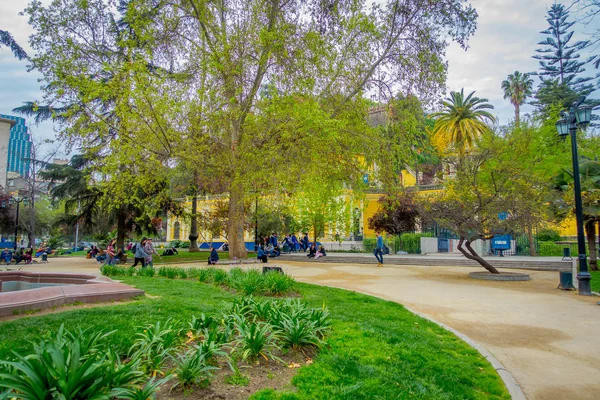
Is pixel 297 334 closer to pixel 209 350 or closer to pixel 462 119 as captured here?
pixel 209 350

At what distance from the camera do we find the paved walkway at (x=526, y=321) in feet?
16.2

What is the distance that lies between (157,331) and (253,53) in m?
14.6

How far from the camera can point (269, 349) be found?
4.77 meters

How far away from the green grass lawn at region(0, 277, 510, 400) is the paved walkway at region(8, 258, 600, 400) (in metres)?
0.61

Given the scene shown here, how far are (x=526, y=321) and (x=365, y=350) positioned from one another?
4782mm

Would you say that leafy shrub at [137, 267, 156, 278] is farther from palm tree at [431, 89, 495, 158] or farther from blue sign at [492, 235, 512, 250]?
palm tree at [431, 89, 495, 158]

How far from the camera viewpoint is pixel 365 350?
199 inches

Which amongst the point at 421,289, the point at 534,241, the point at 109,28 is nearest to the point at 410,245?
the point at 534,241

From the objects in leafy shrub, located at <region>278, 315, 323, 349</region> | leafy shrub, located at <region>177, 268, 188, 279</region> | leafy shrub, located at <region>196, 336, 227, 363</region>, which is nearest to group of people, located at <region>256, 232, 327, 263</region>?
leafy shrub, located at <region>177, 268, 188, 279</region>

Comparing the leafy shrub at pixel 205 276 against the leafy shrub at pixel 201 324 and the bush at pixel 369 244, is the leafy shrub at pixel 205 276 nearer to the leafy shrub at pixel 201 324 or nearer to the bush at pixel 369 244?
the leafy shrub at pixel 201 324

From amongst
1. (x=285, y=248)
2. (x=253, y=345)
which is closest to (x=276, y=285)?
(x=253, y=345)

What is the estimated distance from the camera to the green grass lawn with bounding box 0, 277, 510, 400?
388 cm

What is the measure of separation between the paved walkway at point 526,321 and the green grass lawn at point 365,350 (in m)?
0.61

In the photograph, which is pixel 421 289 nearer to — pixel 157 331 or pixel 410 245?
pixel 157 331
